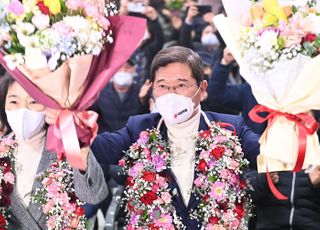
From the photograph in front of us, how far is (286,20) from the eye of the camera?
12.0ft

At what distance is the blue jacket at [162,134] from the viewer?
4066 millimetres

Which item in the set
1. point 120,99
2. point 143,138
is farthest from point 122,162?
point 120,99

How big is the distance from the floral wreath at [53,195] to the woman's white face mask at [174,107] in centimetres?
62

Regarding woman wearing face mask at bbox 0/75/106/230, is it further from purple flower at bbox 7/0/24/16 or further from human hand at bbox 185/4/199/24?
human hand at bbox 185/4/199/24

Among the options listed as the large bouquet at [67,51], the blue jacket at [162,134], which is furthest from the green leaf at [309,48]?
the large bouquet at [67,51]

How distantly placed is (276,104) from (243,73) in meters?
0.24

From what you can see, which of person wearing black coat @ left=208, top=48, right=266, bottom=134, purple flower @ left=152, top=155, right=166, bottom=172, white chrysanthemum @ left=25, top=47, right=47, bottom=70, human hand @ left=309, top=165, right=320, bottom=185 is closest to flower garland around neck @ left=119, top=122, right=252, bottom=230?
purple flower @ left=152, top=155, right=166, bottom=172

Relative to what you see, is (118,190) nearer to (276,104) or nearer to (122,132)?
(122,132)

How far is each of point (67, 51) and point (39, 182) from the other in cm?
88

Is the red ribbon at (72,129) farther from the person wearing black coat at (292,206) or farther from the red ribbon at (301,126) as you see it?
the person wearing black coat at (292,206)

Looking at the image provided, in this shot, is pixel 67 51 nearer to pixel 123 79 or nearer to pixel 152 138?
pixel 152 138

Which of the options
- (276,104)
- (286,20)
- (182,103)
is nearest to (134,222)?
(182,103)

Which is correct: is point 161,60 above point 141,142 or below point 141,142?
above

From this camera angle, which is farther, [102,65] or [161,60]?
[161,60]
